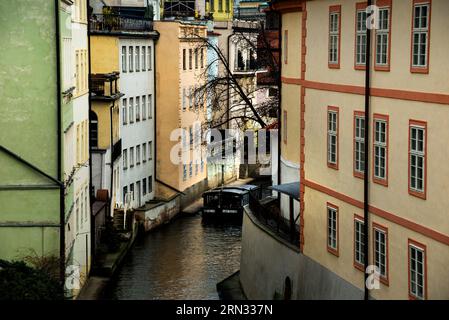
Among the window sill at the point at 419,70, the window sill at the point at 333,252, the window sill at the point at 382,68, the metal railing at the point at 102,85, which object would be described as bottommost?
the window sill at the point at 333,252

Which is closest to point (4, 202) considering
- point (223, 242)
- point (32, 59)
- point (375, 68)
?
point (32, 59)

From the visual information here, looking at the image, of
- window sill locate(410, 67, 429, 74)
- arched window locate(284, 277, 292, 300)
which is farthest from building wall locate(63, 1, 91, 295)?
window sill locate(410, 67, 429, 74)

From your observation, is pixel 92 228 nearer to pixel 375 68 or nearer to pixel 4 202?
pixel 4 202

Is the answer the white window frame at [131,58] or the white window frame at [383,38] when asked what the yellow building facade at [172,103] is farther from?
the white window frame at [383,38]

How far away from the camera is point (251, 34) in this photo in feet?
266

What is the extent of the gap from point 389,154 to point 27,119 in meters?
10.9

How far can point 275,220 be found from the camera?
123ft

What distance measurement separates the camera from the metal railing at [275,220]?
3538 centimetres

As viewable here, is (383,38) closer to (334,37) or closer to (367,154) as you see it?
(367,154)

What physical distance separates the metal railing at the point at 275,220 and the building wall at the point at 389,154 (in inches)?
87.9

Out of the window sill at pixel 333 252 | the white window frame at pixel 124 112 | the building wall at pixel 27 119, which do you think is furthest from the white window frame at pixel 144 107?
the window sill at pixel 333 252

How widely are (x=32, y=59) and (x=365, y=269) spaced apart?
34.4 ft

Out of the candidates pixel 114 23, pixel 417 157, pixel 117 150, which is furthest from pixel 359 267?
pixel 114 23

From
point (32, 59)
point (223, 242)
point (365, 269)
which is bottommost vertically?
point (223, 242)
